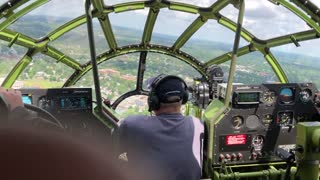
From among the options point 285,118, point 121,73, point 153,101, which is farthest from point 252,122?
point 121,73

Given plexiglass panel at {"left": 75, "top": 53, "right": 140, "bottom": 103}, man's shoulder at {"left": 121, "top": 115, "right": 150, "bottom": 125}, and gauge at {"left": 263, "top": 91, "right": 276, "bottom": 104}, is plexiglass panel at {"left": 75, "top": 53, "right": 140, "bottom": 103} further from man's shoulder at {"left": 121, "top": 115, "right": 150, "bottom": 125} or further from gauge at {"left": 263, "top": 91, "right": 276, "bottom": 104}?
man's shoulder at {"left": 121, "top": 115, "right": 150, "bottom": 125}

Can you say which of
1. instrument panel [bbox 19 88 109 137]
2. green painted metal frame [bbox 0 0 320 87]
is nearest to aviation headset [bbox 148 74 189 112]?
instrument panel [bbox 19 88 109 137]

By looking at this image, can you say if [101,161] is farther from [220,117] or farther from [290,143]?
[290,143]

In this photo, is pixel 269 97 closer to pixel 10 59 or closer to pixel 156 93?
pixel 156 93

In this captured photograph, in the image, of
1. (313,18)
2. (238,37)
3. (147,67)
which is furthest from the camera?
(147,67)

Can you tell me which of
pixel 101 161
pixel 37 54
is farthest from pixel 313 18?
pixel 101 161

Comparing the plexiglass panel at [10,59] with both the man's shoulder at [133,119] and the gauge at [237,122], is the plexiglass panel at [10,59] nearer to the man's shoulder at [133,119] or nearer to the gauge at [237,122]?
the gauge at [237,122]
